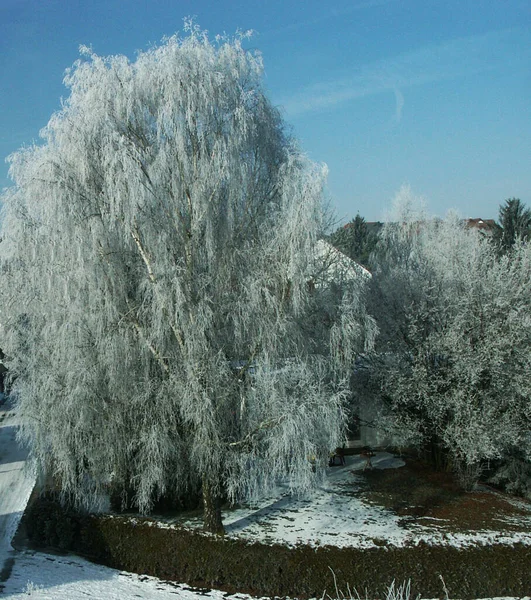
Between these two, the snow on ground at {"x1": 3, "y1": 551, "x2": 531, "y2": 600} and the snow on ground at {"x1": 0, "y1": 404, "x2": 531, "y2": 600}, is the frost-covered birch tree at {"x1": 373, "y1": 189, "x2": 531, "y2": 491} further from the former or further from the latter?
the snow on ground at {"x1": 3, "y1": 551, "x2": 531, "y2": 600}

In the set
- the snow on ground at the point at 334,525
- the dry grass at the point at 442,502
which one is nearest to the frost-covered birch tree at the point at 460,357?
the dry grass at the point at 442,502

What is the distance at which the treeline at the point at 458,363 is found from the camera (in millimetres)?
14633

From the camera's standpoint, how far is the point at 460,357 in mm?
14688

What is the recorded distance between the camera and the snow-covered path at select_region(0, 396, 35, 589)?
1157cm

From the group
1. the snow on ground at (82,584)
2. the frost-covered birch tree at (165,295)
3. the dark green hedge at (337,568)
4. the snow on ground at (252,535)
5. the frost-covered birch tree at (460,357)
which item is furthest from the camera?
the frost-covered birch tree at (460,357)

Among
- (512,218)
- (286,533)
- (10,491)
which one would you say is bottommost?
(286,533)

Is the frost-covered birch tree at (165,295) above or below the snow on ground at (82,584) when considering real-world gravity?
above

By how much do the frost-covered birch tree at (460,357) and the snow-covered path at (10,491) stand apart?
360 inches

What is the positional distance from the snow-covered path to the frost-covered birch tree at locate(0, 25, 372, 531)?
64.7 inches

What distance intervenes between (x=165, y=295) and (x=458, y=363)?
7.49 m

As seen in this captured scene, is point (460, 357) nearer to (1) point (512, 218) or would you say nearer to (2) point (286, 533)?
(2) point (286, 533)

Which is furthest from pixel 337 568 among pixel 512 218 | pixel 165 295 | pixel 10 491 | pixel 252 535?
pixel 512 218

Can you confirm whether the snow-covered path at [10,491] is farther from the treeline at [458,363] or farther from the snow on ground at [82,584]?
the treeline at [458,363]

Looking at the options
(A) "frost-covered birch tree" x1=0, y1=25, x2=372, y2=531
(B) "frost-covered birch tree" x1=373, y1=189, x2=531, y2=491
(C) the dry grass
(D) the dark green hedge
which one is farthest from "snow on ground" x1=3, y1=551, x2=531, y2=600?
(B) "frost-covered birch tree" x1=373, y1=189, x2=531, y2=491
